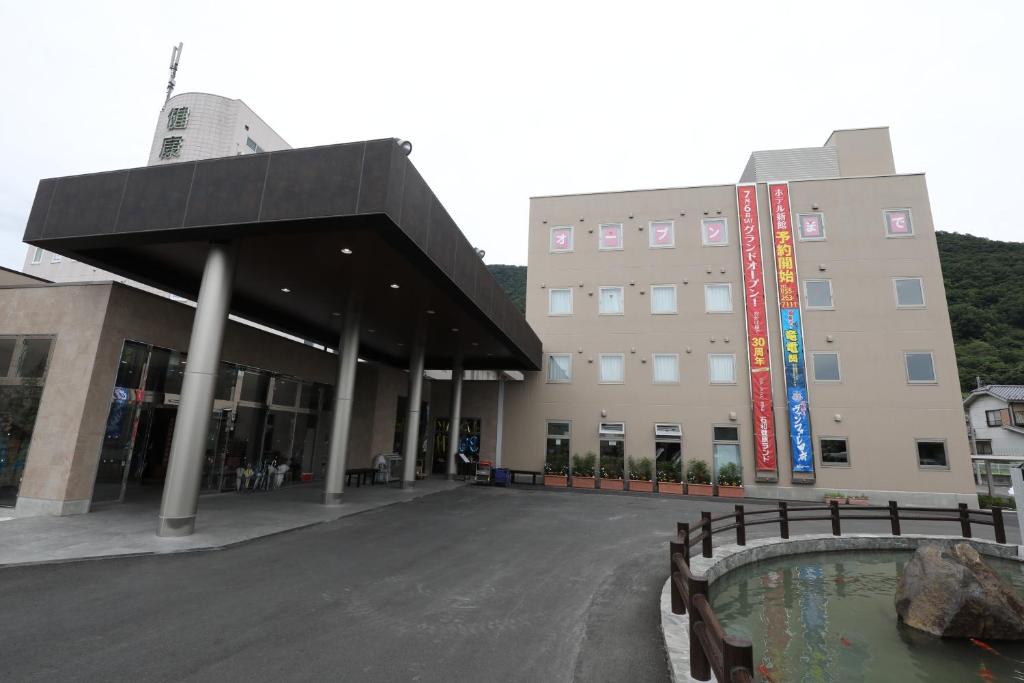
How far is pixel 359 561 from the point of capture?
7672 mm

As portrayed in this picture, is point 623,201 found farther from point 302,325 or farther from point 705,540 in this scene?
point 705,540

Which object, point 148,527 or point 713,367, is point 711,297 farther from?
point 148,527

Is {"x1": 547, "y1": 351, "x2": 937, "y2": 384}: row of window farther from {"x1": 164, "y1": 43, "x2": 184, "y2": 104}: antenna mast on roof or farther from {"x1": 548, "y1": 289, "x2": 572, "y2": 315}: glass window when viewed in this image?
{"x1": 164, "y1": 43, "x2": 184, "y2": 104}: antenna mast on roof

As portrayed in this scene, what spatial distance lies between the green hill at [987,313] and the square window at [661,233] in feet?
73.6

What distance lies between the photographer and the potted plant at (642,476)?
1970 cm

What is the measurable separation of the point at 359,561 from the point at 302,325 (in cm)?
1108

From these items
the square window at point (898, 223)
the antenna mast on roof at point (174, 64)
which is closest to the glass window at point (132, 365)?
the square window at point (898, 223)

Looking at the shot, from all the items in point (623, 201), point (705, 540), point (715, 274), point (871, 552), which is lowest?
point (871, 552)

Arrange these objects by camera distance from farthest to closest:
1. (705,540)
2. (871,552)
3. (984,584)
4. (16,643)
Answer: (871,552) → (705,540) → (984,584) → (16,643)

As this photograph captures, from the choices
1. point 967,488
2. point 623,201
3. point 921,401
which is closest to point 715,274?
point 623,201

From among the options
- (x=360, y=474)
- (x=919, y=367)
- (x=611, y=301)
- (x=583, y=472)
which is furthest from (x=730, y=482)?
(x=360, y=474)

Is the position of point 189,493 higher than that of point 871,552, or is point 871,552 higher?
point 189,493

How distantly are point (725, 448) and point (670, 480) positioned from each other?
2670mm

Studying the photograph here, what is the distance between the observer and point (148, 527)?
29.1ft
